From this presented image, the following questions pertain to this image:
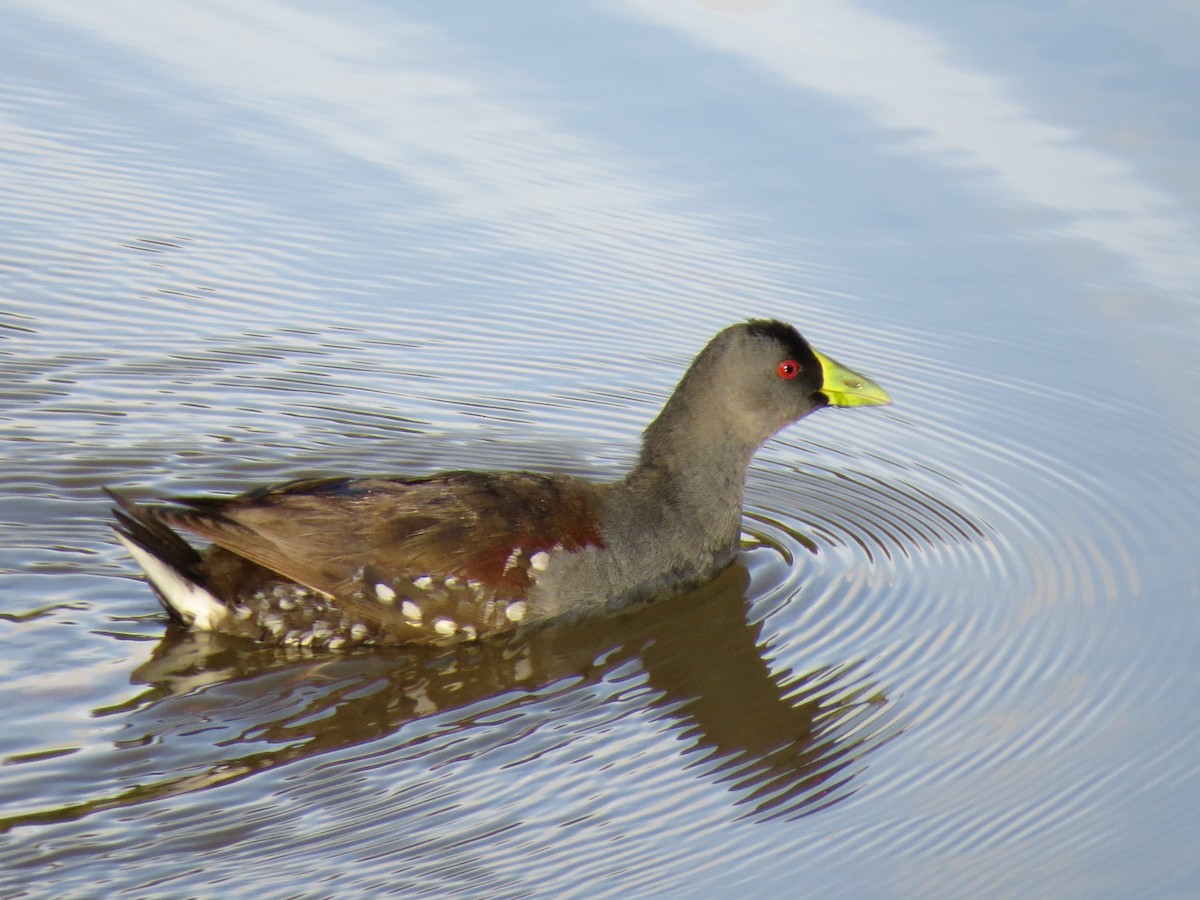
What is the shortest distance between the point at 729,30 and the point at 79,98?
12.9 ft

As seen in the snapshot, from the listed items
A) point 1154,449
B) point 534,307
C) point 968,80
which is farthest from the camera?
point 968,80

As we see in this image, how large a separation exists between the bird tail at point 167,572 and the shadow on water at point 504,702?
85 millimetres

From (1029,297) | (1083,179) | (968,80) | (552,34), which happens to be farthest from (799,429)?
(552,34)

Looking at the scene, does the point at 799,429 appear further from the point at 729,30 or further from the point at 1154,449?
the point at 729,30

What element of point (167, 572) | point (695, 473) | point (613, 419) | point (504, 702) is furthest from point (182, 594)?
point (613, 419)

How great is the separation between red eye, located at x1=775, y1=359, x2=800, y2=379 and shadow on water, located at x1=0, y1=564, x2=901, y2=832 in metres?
1.14

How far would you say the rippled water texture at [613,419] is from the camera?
18.5ft

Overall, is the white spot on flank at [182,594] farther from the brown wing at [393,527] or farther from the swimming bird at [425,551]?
the brown wing at [393,527]

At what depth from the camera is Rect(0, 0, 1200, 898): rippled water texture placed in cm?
562

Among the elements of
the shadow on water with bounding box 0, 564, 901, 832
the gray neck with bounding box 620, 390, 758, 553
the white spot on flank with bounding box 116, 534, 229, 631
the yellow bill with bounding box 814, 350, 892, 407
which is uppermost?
the yellow bill with bounding box 814, 350, 892, 407

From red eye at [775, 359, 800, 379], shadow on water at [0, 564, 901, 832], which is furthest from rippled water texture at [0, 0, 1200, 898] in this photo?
red eye at [775, 359, 800, 379]

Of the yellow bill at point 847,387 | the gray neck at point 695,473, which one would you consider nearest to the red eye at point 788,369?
the yellow bill at point 847,387

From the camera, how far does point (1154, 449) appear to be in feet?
27.3

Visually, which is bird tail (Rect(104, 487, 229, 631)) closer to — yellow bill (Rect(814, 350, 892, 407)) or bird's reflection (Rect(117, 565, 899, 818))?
bird's reflection (Rect(117, 565, 899, 818))
